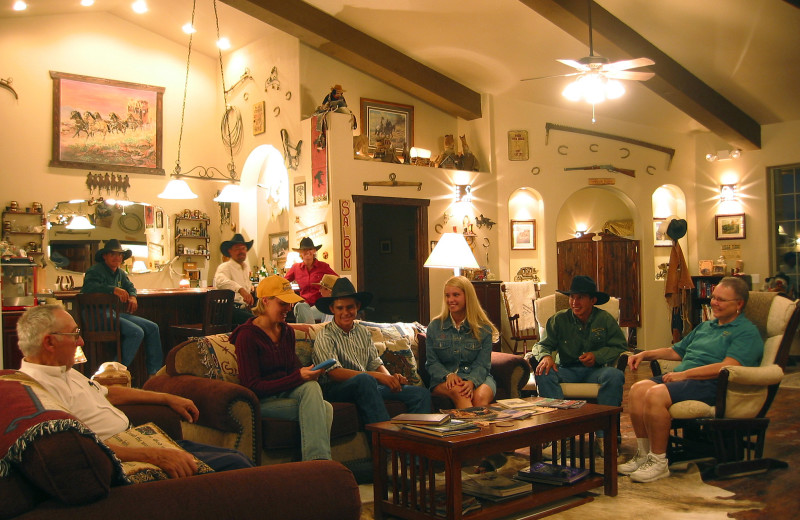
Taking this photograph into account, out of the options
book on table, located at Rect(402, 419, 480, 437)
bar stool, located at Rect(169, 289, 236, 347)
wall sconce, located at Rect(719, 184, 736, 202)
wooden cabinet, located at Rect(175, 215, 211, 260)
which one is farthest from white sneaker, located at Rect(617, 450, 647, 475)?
wooden cabinet, located at Rect(175, 215, 211, 260)

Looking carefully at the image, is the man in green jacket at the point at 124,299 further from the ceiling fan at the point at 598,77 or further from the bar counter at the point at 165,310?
the ceiling fan at the point at 598,77

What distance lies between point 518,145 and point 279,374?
711 cm

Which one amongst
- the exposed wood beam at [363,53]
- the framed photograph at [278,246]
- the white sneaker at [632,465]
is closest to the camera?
the white sneaker at [632,465]

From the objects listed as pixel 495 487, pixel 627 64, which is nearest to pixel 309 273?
pixel 627 64

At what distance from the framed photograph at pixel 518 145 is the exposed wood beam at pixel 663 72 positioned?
2.01 metres

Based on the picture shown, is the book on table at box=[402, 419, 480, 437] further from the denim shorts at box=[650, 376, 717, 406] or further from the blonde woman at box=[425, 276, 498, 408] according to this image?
the denim shorts at box=[650, 376, 717, 406]

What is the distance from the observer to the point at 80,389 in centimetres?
274

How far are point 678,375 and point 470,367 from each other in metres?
1.28

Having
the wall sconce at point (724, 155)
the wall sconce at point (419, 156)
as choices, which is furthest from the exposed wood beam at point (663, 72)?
the wall sconce at point (419, 156)

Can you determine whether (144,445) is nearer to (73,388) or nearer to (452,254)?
(73,388)

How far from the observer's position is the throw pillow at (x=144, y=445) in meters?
2.24

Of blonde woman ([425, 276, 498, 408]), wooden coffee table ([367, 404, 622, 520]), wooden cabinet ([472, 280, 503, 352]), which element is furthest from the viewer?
wooden cabinet ([472, 280, 503, 352])

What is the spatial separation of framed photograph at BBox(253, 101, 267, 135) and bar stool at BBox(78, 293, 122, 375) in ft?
13.4

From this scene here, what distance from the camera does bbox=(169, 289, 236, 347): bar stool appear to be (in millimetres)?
6895
